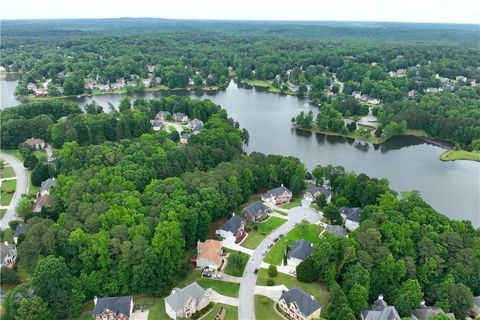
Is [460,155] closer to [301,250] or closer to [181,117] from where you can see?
[301,250]

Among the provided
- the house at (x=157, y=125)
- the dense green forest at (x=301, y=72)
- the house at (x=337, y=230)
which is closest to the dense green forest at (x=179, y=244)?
the house at (x=337, y=230)

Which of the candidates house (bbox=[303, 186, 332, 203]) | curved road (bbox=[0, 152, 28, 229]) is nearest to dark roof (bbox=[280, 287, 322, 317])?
house (bbox=[303, 186, 332, 203])

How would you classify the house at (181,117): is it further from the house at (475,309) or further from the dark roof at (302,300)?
the house at (475,309)

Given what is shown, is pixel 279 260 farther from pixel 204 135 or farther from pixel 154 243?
pixel 204 135

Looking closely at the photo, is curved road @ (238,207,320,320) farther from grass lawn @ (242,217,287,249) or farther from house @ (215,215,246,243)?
house @ (215,215,246,243)

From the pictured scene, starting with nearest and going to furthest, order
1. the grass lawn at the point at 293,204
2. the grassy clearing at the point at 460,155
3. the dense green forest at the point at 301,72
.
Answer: the grass lawn at the point at 293,204
the grassy clearing at the point at 460,155
the dense green forest at the point at 301,72

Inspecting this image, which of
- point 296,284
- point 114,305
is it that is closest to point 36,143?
point 114,305
